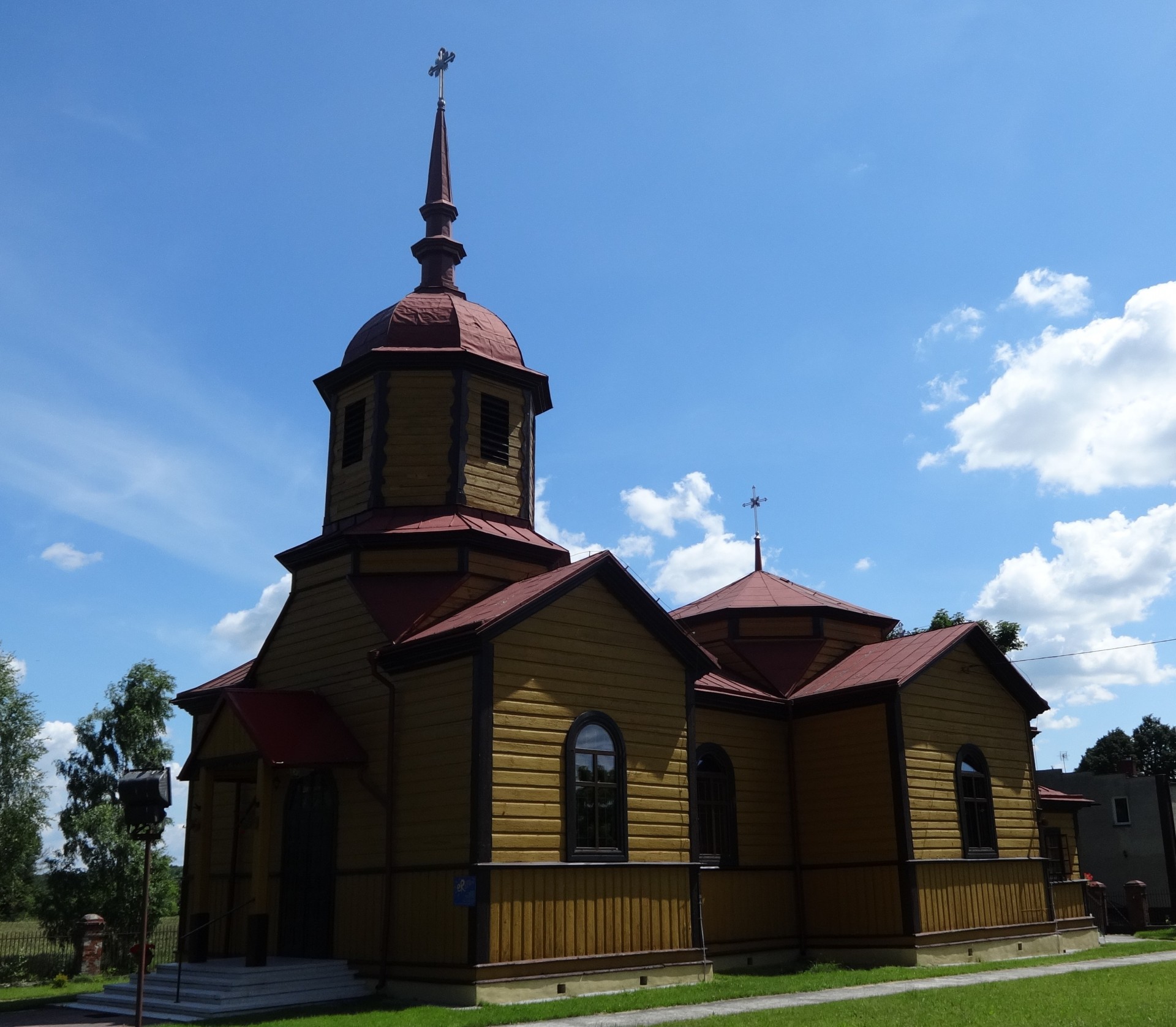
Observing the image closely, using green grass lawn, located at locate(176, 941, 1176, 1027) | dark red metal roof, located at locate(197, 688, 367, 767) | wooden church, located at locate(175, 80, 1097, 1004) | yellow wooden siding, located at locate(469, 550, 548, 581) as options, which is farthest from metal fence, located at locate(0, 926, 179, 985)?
yellow wooden siding, located at locate(469, 550, 548, 581)

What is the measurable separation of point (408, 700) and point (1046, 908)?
43.1 feet

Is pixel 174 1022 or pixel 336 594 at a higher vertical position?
pixel 336 594

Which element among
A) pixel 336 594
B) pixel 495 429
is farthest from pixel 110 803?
pixel 495 429

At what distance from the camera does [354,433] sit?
19.9m

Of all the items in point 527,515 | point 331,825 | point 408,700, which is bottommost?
point 331,825

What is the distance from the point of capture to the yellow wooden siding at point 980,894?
18.4 m

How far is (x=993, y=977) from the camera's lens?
16.4m

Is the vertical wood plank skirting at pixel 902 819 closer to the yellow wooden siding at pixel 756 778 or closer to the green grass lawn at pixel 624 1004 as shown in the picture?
the green grass lawn at pixel 624 1004

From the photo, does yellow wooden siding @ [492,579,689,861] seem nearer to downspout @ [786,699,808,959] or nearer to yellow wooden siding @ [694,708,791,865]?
yellow wooden siding @ [694,708,791,865]

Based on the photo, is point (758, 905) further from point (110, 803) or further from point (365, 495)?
point (110, 803)

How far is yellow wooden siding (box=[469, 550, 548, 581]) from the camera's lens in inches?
712

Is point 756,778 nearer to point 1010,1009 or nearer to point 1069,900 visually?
point 1010,1009

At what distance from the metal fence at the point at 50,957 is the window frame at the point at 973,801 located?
14664mm

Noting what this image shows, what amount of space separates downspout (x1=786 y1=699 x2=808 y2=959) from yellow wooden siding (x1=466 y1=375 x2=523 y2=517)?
661 centimetres
